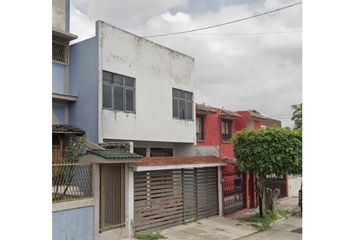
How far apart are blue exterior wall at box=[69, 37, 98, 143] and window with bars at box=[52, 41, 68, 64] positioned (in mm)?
218

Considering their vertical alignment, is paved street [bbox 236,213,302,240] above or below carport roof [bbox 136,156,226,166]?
below

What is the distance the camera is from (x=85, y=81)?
12484mm

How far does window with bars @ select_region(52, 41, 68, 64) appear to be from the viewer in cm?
1252

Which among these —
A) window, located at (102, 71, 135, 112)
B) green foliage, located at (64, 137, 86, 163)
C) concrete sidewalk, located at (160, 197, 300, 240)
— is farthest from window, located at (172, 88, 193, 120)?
green foliage, located at (64, 137, 86, 163)

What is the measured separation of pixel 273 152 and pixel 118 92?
19.0ft

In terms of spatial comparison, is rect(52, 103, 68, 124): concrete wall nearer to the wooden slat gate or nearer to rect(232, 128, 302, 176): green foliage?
the wooden slat gate

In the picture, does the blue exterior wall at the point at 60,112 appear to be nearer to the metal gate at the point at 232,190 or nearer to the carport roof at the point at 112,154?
the carport roof at the point at 112,154

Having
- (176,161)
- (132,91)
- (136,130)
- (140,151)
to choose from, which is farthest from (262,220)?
(132,91)

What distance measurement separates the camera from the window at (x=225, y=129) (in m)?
19.9
